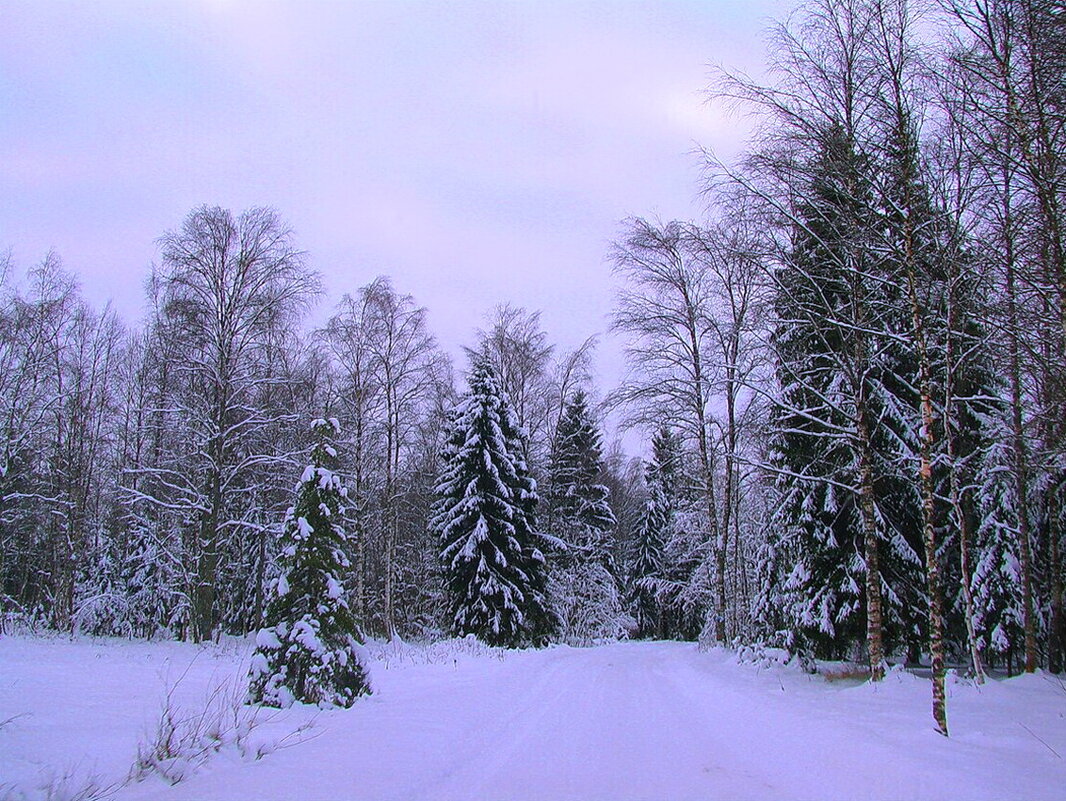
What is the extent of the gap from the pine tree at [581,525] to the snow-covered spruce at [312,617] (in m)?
21.1

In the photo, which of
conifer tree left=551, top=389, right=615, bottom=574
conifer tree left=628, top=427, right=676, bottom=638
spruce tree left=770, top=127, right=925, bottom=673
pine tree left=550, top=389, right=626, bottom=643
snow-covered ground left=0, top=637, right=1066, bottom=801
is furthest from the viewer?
conifer tree left=628, top=427, right=676, bottom=638

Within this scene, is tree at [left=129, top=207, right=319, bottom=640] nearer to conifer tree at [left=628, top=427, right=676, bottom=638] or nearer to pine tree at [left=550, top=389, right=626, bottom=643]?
pine tree at [left=550, top=389, right=626, bottom=643]

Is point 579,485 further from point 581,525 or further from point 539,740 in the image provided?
point 539,740

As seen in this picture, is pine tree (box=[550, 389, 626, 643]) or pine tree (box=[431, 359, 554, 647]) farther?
pine tree (box=[550, 389, 626, 643])

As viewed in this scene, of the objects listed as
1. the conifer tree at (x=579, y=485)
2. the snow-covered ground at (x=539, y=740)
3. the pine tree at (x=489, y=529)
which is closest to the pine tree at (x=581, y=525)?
the conifer tree at (x=579, y=485)

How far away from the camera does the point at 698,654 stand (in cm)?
2048

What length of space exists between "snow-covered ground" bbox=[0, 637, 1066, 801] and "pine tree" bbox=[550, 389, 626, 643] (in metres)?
18.5

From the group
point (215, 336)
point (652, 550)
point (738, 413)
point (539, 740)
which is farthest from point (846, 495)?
point (652, 550)

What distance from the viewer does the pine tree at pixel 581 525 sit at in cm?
3019

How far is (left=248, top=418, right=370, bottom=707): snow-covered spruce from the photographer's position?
25.1 ft

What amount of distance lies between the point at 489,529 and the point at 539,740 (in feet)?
53.9

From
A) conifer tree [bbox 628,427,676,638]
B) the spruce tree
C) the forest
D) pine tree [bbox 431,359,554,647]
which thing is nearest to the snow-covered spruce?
the forest

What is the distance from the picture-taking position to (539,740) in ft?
21.8

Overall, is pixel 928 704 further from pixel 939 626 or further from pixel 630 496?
pixel 630 496
